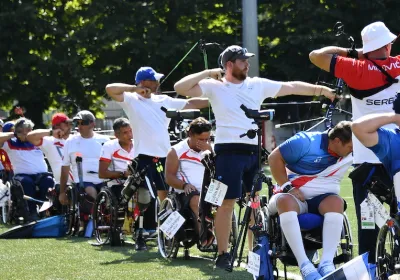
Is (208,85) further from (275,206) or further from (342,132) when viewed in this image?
(342,132)

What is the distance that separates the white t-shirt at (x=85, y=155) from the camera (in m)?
13.8

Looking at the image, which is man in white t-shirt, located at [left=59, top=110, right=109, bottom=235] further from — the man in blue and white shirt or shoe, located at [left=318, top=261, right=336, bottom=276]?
the man in blue and white shirt

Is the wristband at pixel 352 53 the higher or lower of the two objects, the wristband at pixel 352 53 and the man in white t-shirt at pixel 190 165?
the higher

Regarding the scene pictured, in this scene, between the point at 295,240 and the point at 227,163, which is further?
the point at 227,163

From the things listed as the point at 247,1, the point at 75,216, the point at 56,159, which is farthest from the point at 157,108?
the point at 247,1

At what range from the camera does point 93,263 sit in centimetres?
1052

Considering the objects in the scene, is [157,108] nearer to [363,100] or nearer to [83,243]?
[83,243]

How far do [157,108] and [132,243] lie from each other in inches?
68.3

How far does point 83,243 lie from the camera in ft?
41.7

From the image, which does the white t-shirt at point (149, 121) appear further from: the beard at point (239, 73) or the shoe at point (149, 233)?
the beard at point (239, 73)

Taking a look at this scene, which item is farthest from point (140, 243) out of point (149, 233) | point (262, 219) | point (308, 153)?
point (308, 153)

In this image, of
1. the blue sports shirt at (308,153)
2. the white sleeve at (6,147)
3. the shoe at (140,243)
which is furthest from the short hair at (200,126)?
the white sleeve at (6,147)

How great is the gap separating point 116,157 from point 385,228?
19.5 ft

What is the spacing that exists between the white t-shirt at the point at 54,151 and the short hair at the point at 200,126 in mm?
4625
